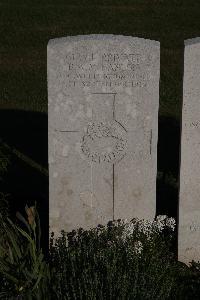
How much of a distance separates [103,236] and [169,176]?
94.3 inches

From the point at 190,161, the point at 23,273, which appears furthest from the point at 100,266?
the point at 190,161

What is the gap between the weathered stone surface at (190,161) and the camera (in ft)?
17.6

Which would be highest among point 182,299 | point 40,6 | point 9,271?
point 40,6

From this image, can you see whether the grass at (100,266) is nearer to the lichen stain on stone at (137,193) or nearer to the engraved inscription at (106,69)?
the lichen stain on stone at (137,193)

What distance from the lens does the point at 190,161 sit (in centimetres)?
566

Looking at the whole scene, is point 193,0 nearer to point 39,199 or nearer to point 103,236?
point 39,199

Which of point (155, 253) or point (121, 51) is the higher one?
point (121, 51)

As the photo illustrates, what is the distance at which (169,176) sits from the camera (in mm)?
7895

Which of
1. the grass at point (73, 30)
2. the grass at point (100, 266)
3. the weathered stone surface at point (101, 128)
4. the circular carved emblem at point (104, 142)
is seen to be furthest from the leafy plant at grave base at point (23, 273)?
the grass at point (73, 30)

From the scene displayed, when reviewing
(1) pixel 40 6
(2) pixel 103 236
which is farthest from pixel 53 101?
(1) pixel 40 6

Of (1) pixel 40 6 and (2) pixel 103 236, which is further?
(1) pixel 40 6

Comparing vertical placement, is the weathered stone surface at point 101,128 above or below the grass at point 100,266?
above

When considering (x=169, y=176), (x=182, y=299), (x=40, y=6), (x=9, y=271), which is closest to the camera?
(x=9, y=271)

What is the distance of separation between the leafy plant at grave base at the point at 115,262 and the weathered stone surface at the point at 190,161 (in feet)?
0.48
